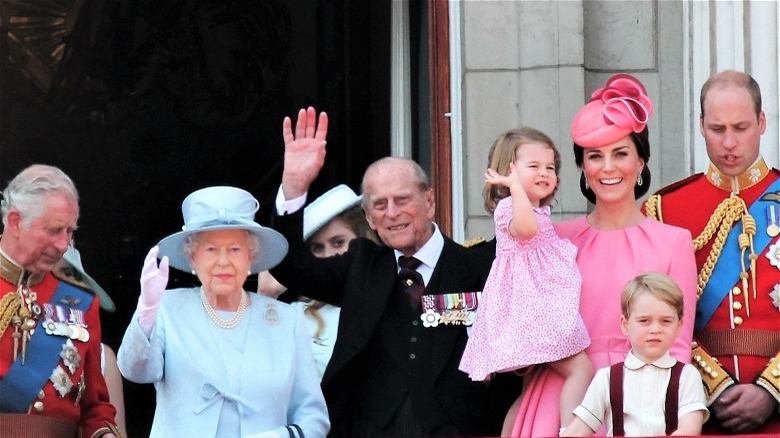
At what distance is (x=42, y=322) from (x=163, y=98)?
98.4 inches

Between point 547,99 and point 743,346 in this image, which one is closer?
point 743,346

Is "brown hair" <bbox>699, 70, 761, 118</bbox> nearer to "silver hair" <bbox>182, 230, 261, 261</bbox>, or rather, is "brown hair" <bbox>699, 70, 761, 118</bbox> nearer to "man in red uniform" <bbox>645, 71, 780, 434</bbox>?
"man in red uniform" <bbox>645, 71, 780, 434</bbox>

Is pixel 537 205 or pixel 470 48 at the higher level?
pixel 470 48

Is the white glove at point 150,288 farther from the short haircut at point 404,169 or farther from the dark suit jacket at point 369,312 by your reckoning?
the short haircut at point 404,169

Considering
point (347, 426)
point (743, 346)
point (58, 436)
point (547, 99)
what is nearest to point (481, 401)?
point (347, 426)

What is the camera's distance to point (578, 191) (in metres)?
7.63

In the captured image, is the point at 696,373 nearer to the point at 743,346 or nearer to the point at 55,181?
the point at 743,346

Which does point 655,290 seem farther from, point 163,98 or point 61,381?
point 163,98

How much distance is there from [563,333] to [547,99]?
6.20 ft

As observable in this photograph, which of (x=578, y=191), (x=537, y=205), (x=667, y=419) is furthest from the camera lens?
(x=578, y=191)

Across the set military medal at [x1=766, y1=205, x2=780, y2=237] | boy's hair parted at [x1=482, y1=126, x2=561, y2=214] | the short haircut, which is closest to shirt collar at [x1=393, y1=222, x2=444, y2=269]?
the short haircut

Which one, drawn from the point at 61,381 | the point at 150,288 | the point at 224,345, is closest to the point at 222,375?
the point at 224,345

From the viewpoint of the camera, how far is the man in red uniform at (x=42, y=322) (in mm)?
6043

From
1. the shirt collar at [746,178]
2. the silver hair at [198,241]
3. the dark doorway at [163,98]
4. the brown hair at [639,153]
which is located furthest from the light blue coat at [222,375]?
the dark doorway at [163,98]
